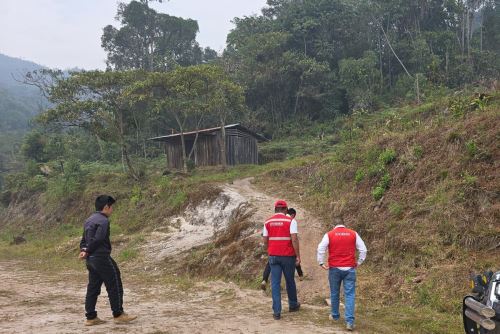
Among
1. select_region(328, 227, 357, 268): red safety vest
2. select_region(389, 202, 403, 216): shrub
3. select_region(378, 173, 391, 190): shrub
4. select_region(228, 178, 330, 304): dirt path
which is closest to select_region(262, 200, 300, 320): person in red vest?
select_region(328, 227, 357, 268): red safety vest

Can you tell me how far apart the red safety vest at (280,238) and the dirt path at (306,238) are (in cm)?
218

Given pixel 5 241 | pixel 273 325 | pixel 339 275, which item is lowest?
pixel 5 241

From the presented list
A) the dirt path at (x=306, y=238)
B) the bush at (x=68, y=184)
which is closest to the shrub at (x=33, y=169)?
the bush at (x=68, y=184)

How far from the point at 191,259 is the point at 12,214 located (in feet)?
84.9

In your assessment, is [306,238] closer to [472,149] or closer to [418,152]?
[418,152]

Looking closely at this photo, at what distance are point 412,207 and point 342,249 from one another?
5.01 meters

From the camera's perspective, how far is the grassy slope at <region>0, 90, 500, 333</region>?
7.59m

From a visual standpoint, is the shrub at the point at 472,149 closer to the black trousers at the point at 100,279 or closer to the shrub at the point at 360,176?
the shrub at the point at 360,176

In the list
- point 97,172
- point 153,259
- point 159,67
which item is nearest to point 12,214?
point 97,172

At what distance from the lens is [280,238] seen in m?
6.65

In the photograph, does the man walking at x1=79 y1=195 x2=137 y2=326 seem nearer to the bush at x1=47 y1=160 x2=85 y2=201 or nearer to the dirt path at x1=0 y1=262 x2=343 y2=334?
the dirt path at x1=0 y1=262 x2=343 y2=334

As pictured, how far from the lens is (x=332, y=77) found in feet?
123

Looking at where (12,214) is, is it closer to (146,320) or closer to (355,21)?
(146,320)

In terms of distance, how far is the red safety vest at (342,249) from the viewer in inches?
241
